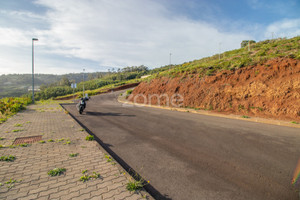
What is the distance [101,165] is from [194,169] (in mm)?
2381

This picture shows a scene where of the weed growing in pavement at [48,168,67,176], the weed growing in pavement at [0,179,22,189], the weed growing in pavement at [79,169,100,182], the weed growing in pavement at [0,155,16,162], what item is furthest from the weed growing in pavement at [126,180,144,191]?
the weed growing in pavement at [0,155,16,162]

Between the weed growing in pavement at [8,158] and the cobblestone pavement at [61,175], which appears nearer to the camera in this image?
the cobblestone pavement at [61,175]

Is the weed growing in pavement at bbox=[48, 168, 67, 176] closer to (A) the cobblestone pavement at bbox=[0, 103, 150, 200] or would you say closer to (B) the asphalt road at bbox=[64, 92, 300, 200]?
(A) the cobblestone pavement at bbox=[0, 103, 150, 200]

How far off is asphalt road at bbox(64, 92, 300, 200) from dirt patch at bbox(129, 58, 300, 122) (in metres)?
3.49

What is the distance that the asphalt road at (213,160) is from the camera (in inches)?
122

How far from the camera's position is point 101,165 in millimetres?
3986

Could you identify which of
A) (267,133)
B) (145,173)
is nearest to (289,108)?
(267,133)

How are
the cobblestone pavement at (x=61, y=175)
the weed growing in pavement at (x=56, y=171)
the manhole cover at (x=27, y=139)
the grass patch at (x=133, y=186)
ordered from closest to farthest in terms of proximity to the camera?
the cobblestone pavement at (x=61, y=175) < the grass patch at (x=133, y=186) < the weed growing in pavement at (x=56, y=171) < the manhole cover at (x=27, y=139)

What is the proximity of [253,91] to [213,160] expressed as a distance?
9857mm

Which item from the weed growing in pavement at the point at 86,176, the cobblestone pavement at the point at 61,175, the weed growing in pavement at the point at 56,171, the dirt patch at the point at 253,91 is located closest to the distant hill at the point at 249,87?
the dirt patch at the point at 253,91

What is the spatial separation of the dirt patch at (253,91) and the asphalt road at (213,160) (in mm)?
3488

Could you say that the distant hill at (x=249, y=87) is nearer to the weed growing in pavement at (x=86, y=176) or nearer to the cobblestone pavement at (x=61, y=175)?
the cobblestone pavement at (x=61, y=175)

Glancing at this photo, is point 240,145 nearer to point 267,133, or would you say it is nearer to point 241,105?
point 267,133

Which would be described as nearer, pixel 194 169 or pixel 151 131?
pixel 194 169
